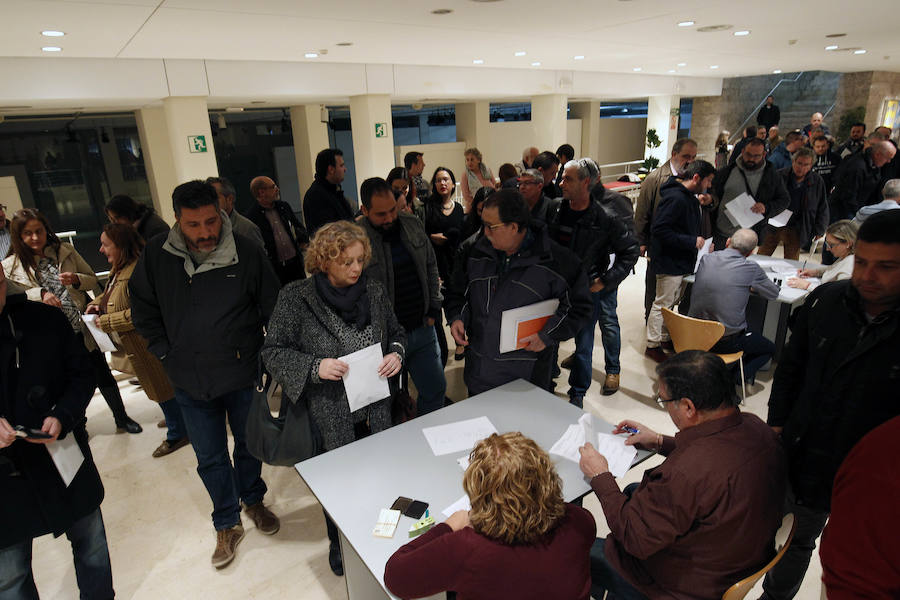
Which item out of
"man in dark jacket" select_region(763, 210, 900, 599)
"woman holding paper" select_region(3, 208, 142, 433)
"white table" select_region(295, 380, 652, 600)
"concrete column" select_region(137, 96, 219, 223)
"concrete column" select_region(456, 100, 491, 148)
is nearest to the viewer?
"man in dark jacket" select_region(763, 210, 900, 599)

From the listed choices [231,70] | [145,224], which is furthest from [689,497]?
[231,70]

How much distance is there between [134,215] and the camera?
10.3 feet

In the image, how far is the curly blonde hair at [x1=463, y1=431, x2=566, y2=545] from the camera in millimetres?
1249

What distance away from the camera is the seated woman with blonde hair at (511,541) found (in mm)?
1249

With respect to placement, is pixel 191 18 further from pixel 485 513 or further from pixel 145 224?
pixel 485 513

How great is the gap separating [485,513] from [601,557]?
841 millimetres

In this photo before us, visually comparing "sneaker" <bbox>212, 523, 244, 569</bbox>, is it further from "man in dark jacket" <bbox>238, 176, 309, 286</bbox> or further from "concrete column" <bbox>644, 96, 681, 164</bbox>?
"concrete column" <bbox>644, 96, 681, 164</bbox>

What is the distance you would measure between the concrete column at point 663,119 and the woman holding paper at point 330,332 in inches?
548

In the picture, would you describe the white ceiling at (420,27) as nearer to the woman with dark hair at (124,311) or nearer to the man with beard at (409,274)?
the woman with dark hair at (124,311)

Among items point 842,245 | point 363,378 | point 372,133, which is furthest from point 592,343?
point 372,133

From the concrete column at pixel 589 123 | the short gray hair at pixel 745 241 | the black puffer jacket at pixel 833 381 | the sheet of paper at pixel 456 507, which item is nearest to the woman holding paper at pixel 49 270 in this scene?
the sheet of paper at pixel 456 507

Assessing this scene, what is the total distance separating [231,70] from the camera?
642cm

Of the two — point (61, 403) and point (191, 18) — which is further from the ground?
point (191, 18)

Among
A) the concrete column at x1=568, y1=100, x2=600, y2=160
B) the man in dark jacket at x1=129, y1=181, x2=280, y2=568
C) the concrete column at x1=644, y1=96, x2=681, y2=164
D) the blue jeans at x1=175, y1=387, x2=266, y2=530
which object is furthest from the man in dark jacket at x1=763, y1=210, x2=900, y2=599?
the concrete column at x1=568, y1=100, x2=600, y2=160
